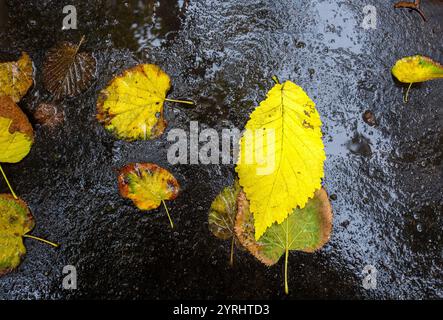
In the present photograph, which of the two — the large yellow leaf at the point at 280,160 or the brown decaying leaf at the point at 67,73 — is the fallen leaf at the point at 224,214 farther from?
the brown decaying leaf at the point at 67,73

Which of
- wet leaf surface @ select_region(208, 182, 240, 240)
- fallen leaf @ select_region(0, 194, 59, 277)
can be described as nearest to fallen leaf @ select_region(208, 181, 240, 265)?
wet leaf surface @ select_region(208, 182, 240, 240)

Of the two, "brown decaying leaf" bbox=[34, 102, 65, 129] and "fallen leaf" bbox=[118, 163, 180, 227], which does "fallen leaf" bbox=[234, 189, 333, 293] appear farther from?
"brown decaying leaf" bbox=[34, 102, 65, 129]

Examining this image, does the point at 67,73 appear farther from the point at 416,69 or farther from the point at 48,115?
the point at 416,69

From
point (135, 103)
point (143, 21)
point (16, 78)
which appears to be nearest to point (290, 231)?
point (135, 103)

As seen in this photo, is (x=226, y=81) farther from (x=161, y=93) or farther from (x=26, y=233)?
(x=26, y=233)

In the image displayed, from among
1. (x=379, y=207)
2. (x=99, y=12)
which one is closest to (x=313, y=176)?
(x=379, y=207)

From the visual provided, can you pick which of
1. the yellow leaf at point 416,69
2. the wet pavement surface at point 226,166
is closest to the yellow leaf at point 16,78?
the wet pavement surface at point 226,166
